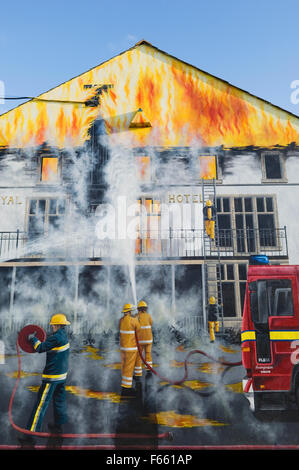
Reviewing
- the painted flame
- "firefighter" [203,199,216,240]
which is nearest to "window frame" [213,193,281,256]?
"firefighter" [203,199,216,240]

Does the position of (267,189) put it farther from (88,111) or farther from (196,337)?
(88,111)

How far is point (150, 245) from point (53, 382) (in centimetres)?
279

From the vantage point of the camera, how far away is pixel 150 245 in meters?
6.08

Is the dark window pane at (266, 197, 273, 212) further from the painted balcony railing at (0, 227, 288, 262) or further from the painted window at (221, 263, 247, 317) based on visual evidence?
the painted window at (221, 263, 247, 317)

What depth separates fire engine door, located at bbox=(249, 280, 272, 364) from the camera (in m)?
5.16

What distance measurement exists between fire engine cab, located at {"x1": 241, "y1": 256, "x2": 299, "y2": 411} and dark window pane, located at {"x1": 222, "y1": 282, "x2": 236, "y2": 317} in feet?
1.83

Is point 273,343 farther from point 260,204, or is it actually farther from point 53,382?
point 53,382

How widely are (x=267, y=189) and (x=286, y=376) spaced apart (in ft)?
11.1

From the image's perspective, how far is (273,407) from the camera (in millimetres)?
5082

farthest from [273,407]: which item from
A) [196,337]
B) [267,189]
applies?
[267,189]

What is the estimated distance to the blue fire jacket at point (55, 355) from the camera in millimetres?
5141

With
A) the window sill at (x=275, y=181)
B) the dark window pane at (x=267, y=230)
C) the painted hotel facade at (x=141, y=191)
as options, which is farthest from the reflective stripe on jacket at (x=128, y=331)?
the window sill at (x=275, y=181)

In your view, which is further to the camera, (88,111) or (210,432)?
(88,111)

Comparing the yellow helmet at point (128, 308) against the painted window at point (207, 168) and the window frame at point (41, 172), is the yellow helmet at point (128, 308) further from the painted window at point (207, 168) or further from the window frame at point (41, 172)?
the painted window at point (207, 168)
